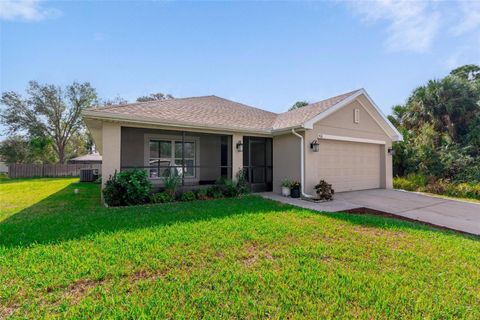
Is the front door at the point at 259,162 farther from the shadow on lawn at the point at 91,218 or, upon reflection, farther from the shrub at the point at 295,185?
the shadow on lawn at the point at 91,218

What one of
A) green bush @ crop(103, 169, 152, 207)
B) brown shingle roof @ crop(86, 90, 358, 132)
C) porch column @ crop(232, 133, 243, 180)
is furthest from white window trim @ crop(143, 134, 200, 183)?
green bush @ crop(103, 169, 152, 207)

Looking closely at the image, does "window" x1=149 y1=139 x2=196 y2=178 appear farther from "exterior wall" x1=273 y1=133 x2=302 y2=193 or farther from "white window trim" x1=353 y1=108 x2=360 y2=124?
"white window trim" x1=353 y1=108 x2=360 y2=124

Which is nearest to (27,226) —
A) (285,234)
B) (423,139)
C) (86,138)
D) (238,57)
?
(285,234)

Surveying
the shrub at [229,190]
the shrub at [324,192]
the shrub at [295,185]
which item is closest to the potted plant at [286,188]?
the shrub at [295,185]

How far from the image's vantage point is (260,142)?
11672mm

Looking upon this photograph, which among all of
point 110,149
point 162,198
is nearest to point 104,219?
point 162,198

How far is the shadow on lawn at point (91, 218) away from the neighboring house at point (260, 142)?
1.86m

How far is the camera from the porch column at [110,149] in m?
7.70

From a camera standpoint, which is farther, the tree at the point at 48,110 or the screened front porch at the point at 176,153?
the tree at the point at 48,110

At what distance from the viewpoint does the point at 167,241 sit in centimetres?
425

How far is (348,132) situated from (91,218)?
11103mm

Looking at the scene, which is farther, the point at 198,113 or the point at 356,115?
the point at 356,115

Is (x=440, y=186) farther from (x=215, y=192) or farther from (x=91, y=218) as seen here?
(x=91, y=218)

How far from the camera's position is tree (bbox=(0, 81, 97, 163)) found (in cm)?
2941
